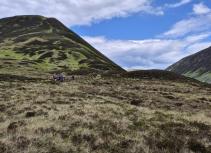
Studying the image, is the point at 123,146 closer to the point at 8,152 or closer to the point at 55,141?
the point at 55,141

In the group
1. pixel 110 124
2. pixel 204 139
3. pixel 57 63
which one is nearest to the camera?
pixel 204 139

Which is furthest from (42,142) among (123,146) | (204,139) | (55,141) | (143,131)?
(204,139)

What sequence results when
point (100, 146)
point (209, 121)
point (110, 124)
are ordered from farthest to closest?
point (209, 121), point (110, 124), point (100, 146)

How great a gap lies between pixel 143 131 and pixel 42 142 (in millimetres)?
5496

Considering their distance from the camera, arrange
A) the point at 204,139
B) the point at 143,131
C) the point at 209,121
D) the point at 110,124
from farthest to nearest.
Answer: the point at 209,121, the point at 110,124, the point at 143,131, the point at 204,139

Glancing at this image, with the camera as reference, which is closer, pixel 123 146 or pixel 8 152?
pixel 8 152

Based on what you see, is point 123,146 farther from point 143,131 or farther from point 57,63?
point 57,63

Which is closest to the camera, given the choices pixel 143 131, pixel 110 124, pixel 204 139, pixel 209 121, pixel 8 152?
pixel 8 152

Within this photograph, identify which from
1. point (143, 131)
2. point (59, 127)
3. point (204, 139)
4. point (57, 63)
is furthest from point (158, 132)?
point (57, 63)

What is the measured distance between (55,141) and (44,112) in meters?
9.58

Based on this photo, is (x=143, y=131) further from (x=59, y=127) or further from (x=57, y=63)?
(x=57, y=63)

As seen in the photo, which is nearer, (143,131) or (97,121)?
(143,131)

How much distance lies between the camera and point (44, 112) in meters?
25.0

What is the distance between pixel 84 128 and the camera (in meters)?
18.8
